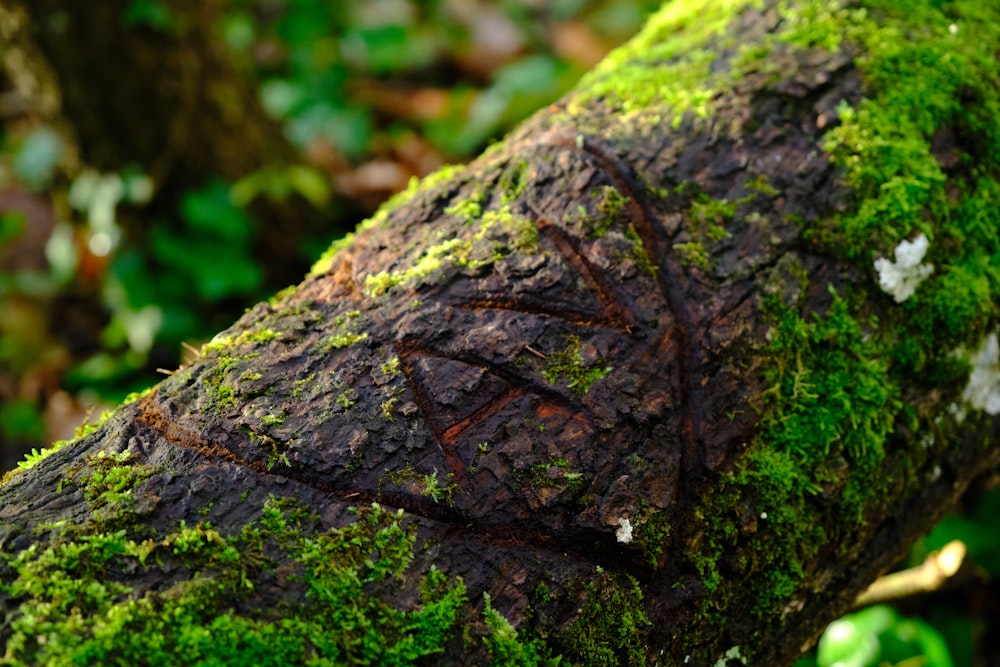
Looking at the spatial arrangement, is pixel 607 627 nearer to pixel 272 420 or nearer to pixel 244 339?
pixel 272 420

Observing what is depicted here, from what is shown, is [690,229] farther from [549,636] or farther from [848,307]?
[549,636]

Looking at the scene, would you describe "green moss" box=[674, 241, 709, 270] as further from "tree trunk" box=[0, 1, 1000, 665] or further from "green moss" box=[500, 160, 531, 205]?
"green moss" box=[500, 160, 531, 205]

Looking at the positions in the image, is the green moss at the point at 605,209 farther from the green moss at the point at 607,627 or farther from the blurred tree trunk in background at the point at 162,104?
the blurred tree trunk in background at the point at 162,104

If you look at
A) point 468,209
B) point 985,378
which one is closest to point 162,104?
point 468,209

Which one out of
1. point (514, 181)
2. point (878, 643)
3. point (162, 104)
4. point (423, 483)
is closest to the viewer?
point (423, 483)

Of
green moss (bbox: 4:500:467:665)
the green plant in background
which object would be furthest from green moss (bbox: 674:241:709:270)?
the green plant in background

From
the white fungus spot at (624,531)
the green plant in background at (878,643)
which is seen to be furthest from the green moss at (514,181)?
the green plant in background at (878,643)
